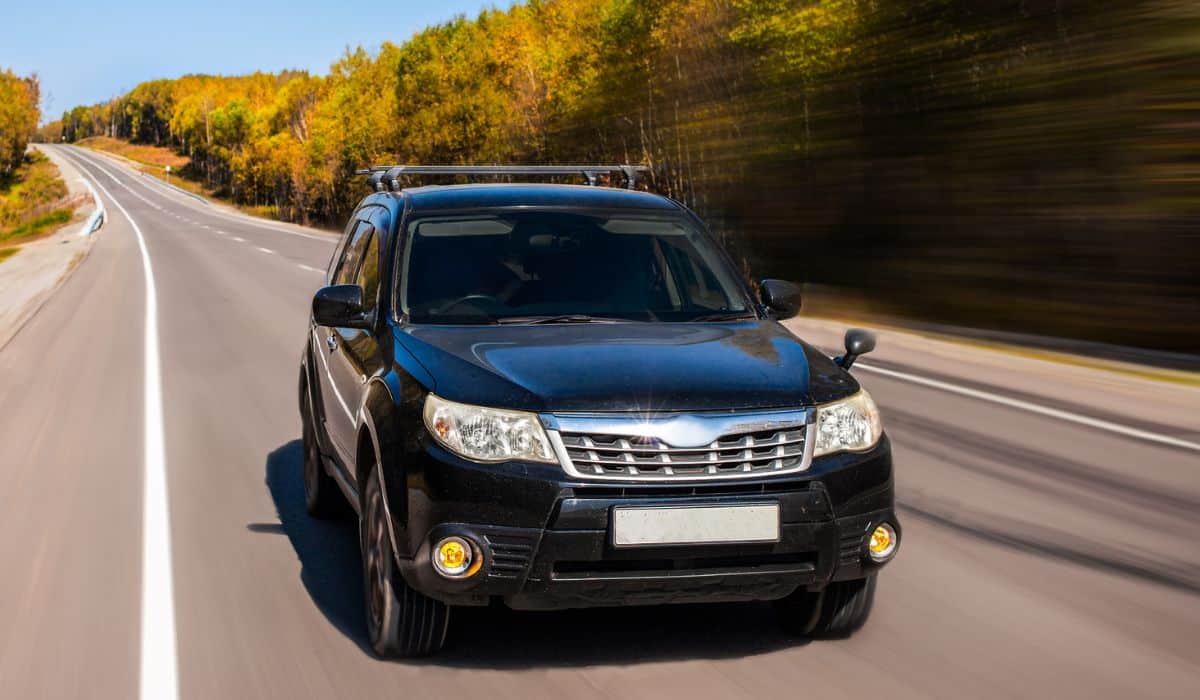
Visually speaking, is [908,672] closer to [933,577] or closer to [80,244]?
[933,577]

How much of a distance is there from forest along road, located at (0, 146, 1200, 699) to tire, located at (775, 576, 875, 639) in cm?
5

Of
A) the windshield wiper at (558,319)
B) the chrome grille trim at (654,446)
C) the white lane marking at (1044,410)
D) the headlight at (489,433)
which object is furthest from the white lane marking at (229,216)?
the chrome grille trim at (654,446)

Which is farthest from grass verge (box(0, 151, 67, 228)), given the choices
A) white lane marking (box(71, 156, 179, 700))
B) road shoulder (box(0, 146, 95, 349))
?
A: white lane marking (box(71, 156, 179, 700))

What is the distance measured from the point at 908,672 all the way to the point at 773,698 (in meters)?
0.54

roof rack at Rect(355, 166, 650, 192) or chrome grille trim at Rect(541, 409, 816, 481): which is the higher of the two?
roof rack at Rect(355, 166, 650, 192)

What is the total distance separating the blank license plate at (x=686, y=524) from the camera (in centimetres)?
414

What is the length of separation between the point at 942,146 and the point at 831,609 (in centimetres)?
1911

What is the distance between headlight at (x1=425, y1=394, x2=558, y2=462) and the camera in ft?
13.8

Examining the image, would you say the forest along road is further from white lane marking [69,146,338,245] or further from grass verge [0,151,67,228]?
grass verge [0,151,67,228]

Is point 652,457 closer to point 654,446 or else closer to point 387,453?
point 654,446

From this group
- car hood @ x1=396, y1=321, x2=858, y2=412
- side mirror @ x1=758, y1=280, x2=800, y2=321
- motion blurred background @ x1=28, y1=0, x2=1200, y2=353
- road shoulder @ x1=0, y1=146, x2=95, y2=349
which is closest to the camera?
car hood @ x1=396, y1=321, x2=858, y2=412

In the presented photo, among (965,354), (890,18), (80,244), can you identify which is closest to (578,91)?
(80,244)

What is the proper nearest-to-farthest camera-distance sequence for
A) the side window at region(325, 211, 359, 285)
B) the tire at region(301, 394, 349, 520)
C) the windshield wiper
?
the windshield wiper → the tire at region(301, 394, 349, 520) → the side window at region(325, 211, 359, 285)

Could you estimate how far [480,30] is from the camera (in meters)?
83.2
